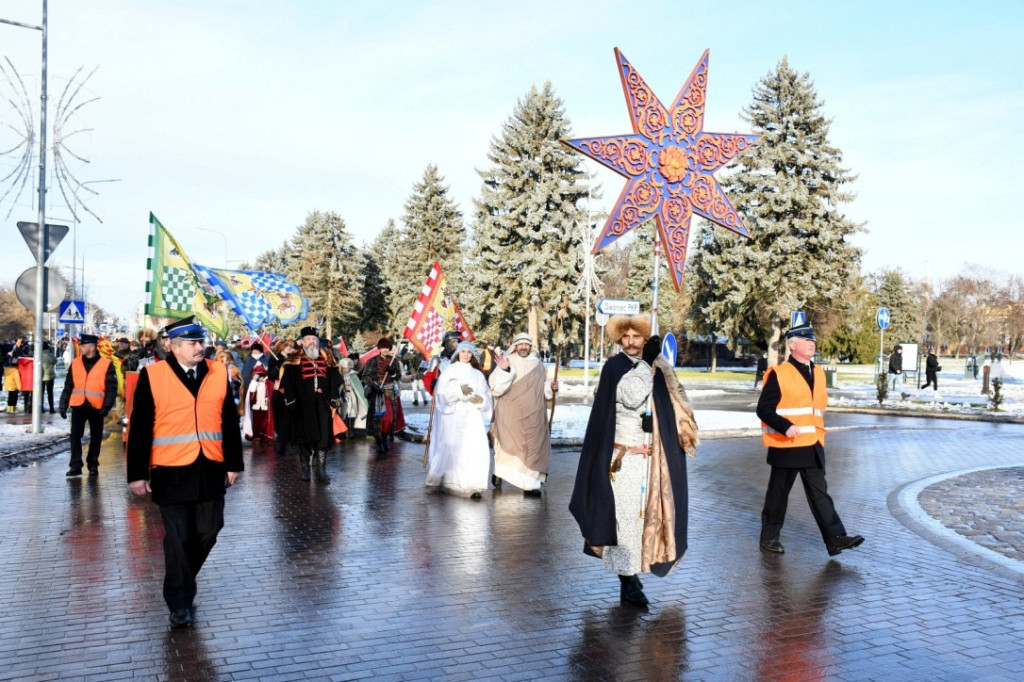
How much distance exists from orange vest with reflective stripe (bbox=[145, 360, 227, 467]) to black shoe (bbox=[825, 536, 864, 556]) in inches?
193

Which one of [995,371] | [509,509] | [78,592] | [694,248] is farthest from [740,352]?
[78,592]

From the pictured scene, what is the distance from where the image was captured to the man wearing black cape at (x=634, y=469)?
5.97 metres

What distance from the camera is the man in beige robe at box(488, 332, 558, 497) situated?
1077 centimetres

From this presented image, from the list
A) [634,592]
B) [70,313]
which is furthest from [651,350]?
[70,313]

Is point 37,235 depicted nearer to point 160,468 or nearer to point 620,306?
point 620,306

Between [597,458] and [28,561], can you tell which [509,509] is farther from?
[28,561]

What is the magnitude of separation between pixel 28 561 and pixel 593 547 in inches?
174

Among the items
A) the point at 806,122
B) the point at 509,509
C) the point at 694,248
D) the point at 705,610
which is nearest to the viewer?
the point at 705,610

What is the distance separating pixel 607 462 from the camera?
6.03 metres

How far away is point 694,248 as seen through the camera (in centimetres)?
5519

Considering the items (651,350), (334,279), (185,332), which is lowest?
(651,350)

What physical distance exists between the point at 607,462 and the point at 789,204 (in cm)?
4015

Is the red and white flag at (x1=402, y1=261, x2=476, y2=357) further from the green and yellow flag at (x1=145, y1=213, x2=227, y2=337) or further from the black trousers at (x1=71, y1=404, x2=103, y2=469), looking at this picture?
the black trousers at (x1=71, y1=404, x2=103, y2=469)

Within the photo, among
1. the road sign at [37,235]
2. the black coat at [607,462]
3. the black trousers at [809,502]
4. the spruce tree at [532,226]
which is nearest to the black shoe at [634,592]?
the black coat at [607,462]
